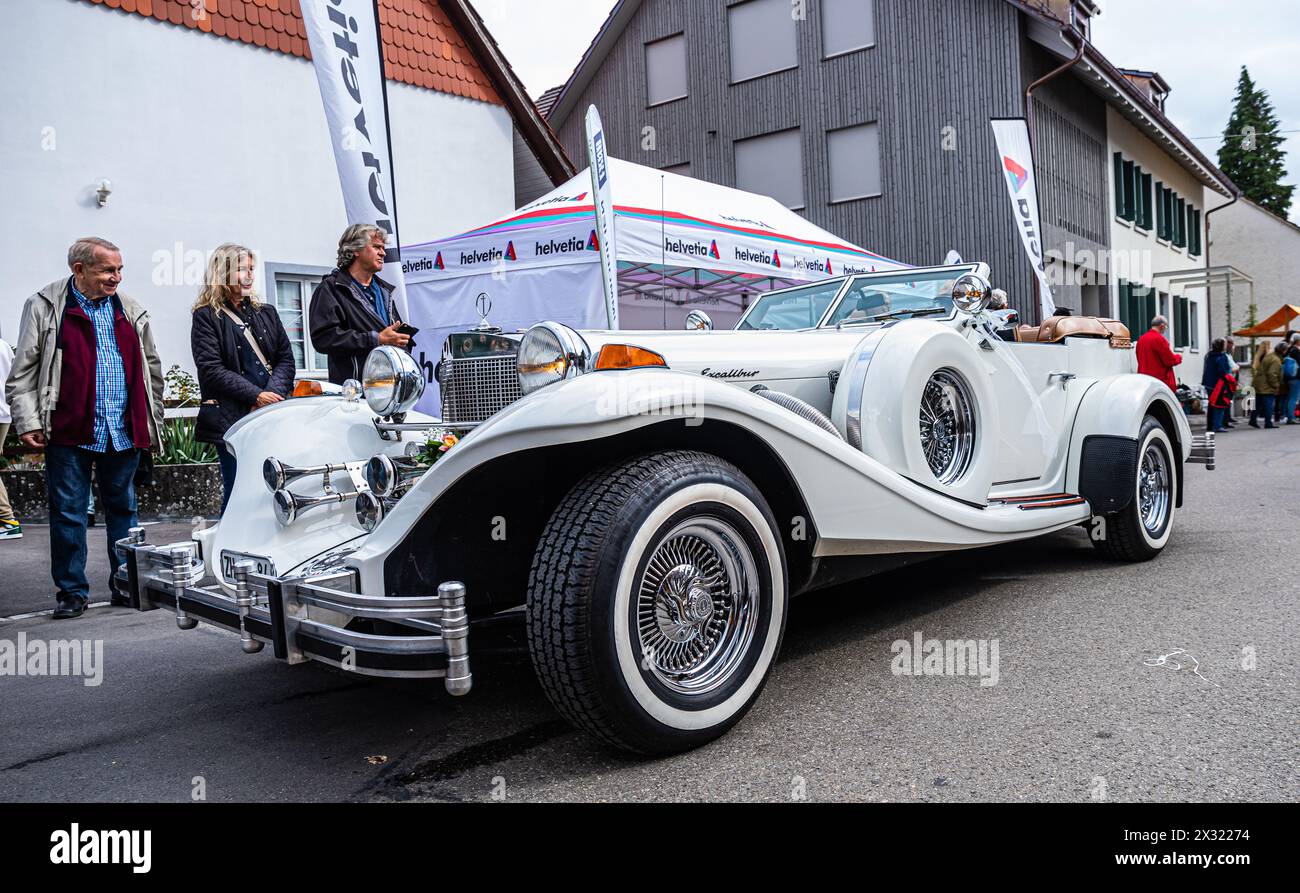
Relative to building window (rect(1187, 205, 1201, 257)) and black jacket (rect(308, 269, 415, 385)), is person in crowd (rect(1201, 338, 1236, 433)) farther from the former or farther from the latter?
black jacket (rect(308, 269, 415, 385))

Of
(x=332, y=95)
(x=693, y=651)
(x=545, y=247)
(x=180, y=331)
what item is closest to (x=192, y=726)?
(x=693, y=651)

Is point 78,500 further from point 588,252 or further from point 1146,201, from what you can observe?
point 1146,201

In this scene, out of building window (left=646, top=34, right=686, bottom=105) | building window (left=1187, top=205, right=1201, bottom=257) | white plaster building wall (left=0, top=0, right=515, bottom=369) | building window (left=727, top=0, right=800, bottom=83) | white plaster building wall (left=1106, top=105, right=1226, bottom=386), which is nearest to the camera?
white plaster building wall (left=0, top=0, right=515, bottom=369)

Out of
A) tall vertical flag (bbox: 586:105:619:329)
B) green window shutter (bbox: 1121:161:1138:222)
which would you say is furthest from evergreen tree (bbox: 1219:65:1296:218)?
tall vertical flag (bbox: 586:105:619:329)

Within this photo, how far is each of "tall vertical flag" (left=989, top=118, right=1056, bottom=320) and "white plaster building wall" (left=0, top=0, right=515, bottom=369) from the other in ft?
25.3

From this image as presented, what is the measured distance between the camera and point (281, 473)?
318 centimetres

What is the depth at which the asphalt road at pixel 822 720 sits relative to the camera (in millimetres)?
2355

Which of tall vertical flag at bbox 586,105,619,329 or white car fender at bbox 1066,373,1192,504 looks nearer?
white car fender at bbox 1066,373,1192,504

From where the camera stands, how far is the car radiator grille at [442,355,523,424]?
11.0 ft

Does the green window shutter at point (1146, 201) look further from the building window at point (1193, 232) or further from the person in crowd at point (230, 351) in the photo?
the person in crowd at point (230, 351)

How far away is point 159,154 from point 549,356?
9.05m

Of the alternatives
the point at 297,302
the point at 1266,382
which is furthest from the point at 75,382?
the point at 1266,382

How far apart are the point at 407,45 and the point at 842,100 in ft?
29.8
